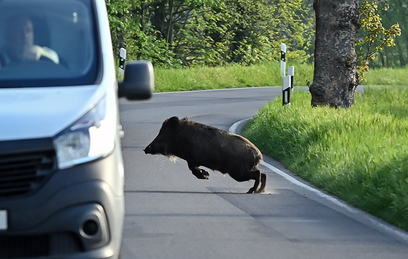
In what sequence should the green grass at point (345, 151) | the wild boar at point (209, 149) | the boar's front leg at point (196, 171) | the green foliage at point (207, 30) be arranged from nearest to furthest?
the green grass at point (345, 151) < the wild boar at point (209, 149) < the boar's front leg at point (196, 171) < the green foliage at point (207, 30)

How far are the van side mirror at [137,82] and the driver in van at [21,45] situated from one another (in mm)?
452

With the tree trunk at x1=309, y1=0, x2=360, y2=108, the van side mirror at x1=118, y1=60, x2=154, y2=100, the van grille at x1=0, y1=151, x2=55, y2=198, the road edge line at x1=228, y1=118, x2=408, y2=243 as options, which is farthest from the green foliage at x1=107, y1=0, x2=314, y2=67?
the van grille at x1=0, y1=151, x2=55, y2=198

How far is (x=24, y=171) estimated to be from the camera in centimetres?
436

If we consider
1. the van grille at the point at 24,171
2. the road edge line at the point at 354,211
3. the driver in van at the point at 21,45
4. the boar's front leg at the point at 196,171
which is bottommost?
the road edge line at the point at 354,211

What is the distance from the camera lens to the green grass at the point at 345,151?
8.64 m

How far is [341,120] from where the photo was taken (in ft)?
44.4

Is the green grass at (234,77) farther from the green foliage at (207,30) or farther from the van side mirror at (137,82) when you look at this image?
the van side mirror at (137,82)

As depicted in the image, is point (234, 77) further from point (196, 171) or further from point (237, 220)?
point (237, 220)

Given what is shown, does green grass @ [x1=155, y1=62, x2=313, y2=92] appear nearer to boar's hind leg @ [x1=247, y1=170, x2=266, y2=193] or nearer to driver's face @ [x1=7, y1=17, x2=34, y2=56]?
boar's hind leg @ [x1=247, y1=170, x2=266, y2=193]

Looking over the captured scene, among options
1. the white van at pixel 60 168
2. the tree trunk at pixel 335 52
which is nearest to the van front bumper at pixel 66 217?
the white van at pixel 60 168

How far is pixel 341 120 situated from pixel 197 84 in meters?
18.6

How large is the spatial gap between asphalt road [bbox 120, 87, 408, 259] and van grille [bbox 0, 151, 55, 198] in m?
1.97

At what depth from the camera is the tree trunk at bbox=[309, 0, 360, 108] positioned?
654 inches

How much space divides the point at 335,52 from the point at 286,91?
146 centimetres
